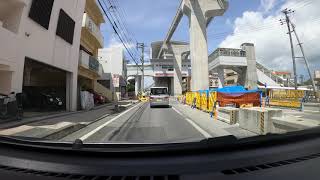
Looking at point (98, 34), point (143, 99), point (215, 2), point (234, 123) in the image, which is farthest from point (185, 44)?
point (234, 123)

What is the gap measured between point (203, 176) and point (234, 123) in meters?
11.4

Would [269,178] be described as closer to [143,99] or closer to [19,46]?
[19,46]

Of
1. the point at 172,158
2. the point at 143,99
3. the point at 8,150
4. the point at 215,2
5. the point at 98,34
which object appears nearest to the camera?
the point at 172,158

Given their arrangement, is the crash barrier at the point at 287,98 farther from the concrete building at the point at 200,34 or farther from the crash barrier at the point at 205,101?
the crash barrier at the point at 205,101

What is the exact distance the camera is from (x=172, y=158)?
277 cm

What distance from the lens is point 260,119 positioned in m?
9.91

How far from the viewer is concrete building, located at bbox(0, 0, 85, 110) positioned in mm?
15062

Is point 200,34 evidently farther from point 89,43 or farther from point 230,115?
point 230,115

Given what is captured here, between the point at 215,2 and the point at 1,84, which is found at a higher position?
the point at 215,2

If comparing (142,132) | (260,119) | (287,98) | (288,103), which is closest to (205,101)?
(288,103)

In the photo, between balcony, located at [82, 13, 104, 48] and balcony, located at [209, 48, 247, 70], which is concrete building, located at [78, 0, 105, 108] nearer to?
balcony, located at [82, 13, 104, 48]

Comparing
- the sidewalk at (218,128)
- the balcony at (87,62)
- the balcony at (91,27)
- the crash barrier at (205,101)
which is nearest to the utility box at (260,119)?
the sidewalk at (218,128)

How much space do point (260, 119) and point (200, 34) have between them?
2753 cm

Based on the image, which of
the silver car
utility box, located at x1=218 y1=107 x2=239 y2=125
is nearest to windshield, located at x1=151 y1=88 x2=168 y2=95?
the silver car
